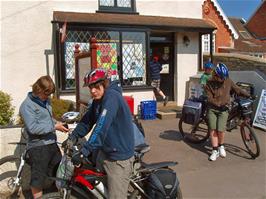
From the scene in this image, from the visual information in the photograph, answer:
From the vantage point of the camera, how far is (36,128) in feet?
14.5

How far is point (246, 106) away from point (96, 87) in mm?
4555

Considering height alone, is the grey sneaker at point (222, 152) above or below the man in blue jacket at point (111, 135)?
below


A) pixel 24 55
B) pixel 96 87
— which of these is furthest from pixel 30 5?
pixel 96 87

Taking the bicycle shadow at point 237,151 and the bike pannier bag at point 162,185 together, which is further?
the bicycle shadow at point 237,151

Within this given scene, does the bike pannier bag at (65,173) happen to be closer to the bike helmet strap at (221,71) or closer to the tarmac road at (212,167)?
the tarmac road at (212,167)

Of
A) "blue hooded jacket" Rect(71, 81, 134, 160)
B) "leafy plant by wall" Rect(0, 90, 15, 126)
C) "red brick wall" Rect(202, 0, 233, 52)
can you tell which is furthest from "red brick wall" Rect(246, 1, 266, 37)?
"blue hooded jacket" Rect(71, 81, 134, 160)

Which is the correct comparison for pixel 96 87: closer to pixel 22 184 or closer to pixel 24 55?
pixel 22 184

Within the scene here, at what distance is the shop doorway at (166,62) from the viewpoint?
1316 cm

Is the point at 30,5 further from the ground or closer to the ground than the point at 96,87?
further from the ground

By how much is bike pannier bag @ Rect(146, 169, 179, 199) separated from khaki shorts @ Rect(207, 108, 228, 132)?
3.22 metres

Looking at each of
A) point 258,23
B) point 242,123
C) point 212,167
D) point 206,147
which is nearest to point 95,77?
point 212,167

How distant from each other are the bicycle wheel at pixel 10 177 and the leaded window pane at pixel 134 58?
6.58m

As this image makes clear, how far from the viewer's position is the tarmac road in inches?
219

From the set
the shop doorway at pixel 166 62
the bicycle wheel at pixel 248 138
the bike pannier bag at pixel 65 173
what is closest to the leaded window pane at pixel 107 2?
the shop doorway at pixel 166 62
